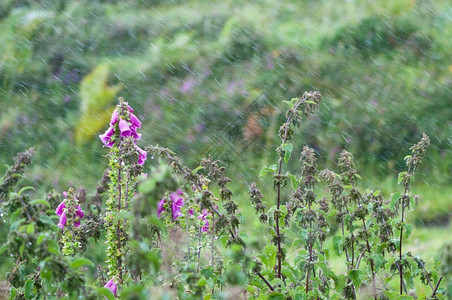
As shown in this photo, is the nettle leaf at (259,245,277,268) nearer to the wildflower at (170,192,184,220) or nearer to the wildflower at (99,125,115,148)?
the wildflower at (170,192,184,220)

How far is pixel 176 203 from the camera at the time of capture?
2.22 m

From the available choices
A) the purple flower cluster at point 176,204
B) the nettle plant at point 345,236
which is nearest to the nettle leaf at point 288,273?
the nettle plant at point 345,236

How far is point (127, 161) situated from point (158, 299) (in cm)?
89

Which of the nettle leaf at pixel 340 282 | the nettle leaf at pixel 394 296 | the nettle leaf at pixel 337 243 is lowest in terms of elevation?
the nettle leaf at pixel 394 296

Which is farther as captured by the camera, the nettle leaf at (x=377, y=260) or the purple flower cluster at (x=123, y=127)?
the purple flower cluster at (x=123, y=127)

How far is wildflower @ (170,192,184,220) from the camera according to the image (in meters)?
2.19

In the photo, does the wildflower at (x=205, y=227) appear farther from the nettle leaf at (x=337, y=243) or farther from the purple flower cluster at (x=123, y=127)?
the nettle leaf at (x=337, y=243)

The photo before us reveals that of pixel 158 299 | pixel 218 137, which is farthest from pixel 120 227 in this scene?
pixel 218 137

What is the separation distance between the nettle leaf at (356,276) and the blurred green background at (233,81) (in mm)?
2890

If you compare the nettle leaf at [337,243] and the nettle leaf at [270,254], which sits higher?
the nettle leaf at [337,243]

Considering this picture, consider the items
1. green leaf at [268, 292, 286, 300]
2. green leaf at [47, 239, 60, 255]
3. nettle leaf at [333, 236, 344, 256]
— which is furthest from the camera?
nettle leaf at [333, 236, 344, 256]

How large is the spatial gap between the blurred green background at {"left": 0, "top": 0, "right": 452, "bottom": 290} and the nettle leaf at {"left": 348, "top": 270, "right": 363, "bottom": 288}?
A: 9.48ft

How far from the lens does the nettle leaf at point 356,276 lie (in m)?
2.02

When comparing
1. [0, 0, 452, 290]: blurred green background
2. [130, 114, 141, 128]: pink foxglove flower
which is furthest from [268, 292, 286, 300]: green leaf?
[0, 0, 452, 290]: blurred green background
